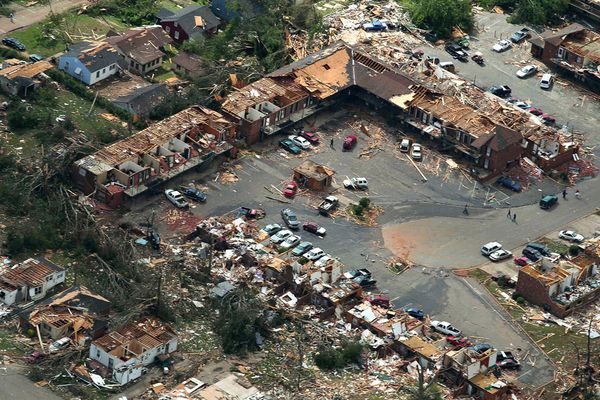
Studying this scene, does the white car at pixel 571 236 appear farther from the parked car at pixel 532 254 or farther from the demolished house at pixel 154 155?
the demolished house at pixel 154 155

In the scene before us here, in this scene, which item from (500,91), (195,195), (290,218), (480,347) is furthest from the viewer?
(500,91)

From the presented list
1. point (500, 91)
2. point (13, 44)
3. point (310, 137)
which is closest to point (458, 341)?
point (310, 137)

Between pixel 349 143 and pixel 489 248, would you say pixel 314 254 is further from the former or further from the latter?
pixel 349 143

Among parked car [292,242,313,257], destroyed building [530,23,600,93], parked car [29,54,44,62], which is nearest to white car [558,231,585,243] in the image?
parked car [292,242,313,257]

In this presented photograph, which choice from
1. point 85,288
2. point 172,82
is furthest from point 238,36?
point 85,288

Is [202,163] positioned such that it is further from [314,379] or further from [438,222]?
[314,379]

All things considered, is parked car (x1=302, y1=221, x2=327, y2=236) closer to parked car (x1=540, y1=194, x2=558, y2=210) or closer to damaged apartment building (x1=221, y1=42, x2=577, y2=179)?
damaged apartment building (x1=221, y1=42, x2=577, y2=179)

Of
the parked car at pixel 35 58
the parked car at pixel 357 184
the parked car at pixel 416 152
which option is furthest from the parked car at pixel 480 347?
the parked car at pixel 35 58
